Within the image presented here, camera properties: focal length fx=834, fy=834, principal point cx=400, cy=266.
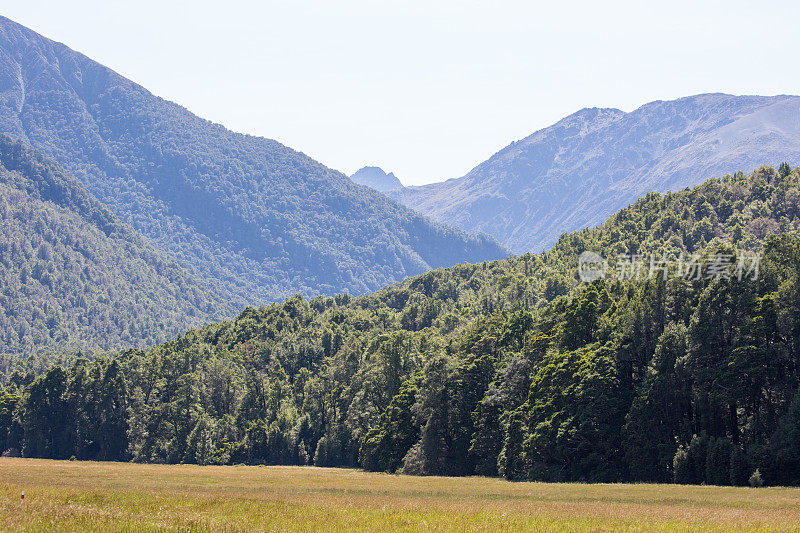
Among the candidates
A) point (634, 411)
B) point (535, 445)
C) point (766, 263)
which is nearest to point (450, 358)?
point (535, 445)

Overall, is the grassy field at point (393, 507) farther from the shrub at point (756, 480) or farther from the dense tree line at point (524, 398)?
the dense tree line at point (524, 398)

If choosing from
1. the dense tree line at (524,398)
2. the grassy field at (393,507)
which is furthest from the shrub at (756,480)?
the grassy field at (393,507)

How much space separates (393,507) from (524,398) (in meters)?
45.6

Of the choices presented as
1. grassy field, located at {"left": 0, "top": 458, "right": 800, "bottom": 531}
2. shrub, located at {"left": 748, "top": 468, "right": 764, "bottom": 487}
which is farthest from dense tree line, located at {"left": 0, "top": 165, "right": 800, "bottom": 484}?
grassy field, located at {"left": 0, "top": 458, "right": 800, "bottom": 531}

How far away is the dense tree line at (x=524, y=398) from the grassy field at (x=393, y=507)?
10667 millimetres

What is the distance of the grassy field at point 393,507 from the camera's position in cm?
4559

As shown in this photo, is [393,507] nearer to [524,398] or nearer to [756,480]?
[756,480]

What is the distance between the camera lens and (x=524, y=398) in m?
98.6

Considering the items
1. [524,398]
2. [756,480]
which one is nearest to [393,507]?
[756,480]

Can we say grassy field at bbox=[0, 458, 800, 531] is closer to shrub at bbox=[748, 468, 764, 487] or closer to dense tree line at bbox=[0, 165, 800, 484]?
Result: shrub at bbox=[748, 468, 764, 487]

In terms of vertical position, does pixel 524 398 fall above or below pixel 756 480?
above

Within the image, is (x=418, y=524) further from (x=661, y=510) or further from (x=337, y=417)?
(x=337, y=417)

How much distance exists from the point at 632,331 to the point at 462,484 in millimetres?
24340

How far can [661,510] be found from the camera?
52219mm
